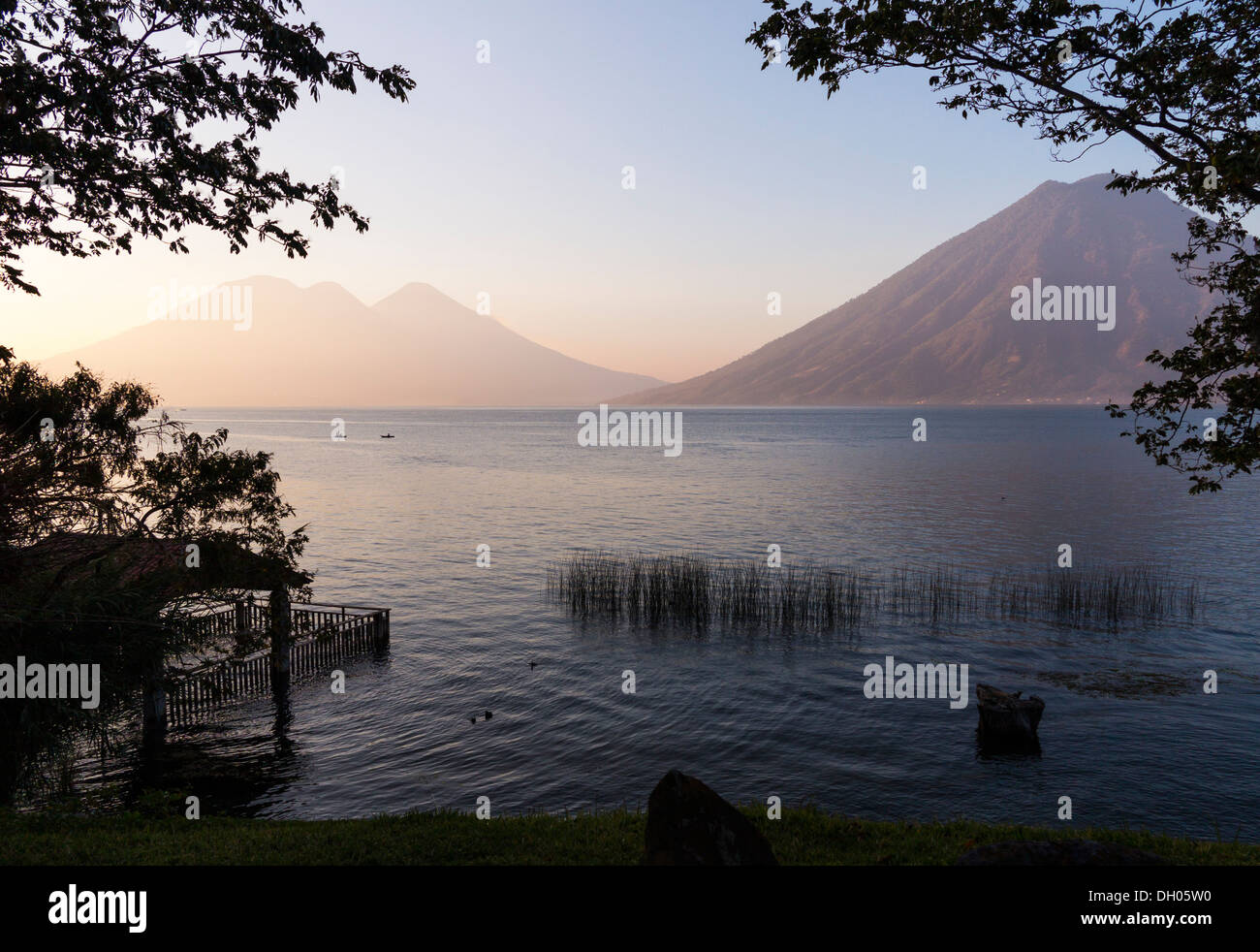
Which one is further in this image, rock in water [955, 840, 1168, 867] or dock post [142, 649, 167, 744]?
dock post [142, 649, 167, 744]

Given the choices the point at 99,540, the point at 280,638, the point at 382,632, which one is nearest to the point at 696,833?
the point at 99,540

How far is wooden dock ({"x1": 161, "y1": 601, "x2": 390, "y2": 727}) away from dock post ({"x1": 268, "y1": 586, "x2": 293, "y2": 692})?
3 centimetres

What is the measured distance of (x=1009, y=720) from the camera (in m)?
23.3

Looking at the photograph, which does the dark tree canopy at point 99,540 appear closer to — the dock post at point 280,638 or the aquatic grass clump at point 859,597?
the dock post at point 280,638

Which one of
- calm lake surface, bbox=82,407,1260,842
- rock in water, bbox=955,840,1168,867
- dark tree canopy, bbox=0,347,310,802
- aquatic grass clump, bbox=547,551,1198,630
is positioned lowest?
calm lake surface, bbox=82,407,1260,842

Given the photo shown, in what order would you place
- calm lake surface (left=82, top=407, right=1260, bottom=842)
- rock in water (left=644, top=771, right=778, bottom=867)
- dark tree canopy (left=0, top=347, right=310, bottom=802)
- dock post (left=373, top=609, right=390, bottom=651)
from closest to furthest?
rock in water (left=644, top=771, right=778, bottom=867), dark tree canopy (left=0, top=347, right=310, bottom=802), calm lake surface (left=82, top=407, right=1260, bottom=842), dock post (left=373, top=609, right=390, bottom=651)

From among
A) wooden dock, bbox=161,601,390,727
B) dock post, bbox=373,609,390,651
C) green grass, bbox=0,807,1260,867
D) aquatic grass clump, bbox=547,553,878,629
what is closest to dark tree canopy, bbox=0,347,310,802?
green grass, bbox=0,807,1260,867

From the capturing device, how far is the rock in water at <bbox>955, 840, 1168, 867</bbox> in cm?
785

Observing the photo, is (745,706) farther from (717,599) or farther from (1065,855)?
(1065,855)

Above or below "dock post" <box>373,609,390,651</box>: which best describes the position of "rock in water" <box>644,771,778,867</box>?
above

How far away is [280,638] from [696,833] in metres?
23.5

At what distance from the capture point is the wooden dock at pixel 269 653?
2575 cm

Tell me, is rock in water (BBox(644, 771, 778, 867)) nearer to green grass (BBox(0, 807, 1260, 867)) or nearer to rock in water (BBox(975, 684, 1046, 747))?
green grass (BBox(0, 807, 1260, 867))
